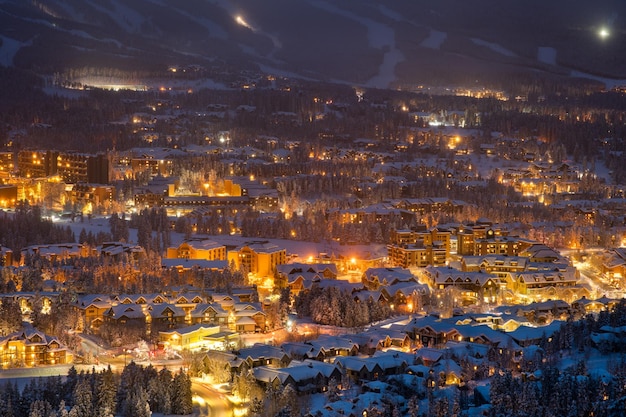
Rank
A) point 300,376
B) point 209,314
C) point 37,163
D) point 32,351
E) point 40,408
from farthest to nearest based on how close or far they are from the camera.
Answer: point 37,163, point 209,314, point 32,351, point 300,376, point 40,408

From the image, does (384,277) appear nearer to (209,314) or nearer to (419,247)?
(419,247)

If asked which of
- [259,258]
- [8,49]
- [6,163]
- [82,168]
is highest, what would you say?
[8,49]

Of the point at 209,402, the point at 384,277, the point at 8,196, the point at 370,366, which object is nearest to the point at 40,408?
the point at 209,402

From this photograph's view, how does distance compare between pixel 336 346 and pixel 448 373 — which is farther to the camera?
pixel 336 346

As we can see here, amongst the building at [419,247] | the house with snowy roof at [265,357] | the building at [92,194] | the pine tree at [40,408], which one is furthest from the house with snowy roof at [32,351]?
the building at [92,194]

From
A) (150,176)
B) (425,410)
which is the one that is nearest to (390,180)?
(150,176)

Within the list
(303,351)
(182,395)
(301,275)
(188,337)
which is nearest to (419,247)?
(301,275)

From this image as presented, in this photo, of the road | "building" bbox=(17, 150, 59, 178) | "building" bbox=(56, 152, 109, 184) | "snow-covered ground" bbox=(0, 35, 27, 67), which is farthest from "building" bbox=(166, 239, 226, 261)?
"snow-covered ground" bbox=(0, 35, 27, 67)

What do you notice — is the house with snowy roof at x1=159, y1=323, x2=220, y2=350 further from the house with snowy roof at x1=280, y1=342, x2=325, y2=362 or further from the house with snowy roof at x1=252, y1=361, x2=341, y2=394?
the house with snowy roof at x1=252, y1=361, x2=341, y2=394

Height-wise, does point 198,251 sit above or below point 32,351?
above

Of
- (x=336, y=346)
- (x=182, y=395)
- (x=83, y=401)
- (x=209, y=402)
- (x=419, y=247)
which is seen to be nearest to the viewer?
(x=83, y=401)
